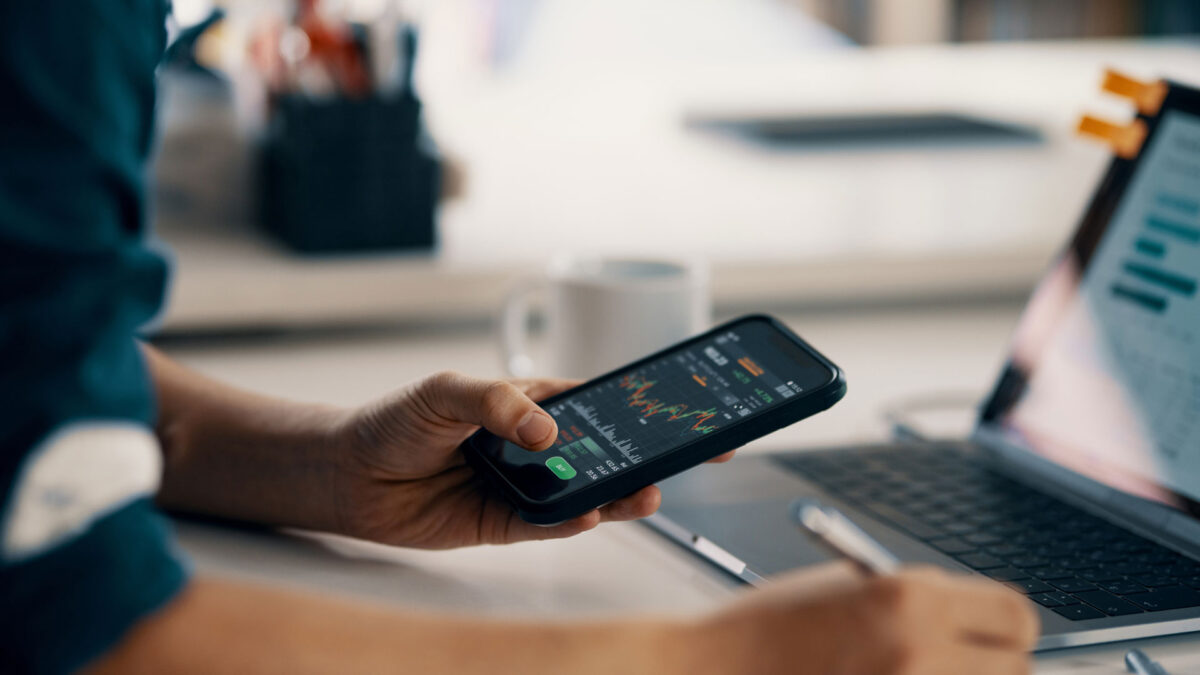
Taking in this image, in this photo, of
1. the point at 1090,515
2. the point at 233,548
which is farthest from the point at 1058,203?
the point at 233,548

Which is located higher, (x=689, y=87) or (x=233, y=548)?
(x=689, y=87)

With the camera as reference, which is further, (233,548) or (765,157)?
(765,157)

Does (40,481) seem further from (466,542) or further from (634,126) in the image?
(634,126)

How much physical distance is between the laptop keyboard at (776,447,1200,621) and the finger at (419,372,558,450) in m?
0.22

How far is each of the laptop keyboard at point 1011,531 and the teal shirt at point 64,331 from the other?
16.7 inches

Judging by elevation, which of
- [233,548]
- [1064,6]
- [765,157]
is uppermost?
[1064,6]

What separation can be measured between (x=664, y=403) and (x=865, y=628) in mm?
238

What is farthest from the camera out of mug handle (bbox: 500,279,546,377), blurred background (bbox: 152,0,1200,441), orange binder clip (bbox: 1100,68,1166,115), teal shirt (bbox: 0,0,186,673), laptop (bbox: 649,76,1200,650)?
blurred background (bbox: 152,0,1200,441)

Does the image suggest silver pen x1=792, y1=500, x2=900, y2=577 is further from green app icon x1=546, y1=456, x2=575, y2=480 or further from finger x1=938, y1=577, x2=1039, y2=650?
green app icon x1=546, y1=456, x2=575, y2=480

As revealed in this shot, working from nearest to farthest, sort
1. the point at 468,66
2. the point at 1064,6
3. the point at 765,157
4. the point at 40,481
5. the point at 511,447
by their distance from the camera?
the point at 40,481 < the point at 511,447 < the point at 765,157 < the point at 1064,6 < the point at 468,66

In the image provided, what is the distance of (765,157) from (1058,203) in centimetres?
42

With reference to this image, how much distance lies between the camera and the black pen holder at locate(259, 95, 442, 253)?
1.19 meters

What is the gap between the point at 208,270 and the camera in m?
1.17

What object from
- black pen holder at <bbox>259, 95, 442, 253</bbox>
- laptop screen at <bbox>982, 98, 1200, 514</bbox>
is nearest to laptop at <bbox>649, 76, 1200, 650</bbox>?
laptop screen at <bbox>982, 98, 1200, 514</bbox>
